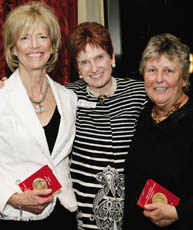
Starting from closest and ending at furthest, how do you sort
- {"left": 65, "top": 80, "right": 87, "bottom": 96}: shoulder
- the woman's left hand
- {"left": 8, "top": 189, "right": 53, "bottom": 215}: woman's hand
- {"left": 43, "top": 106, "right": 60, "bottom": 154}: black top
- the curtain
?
the woman's left hand < {"left": 8, "top": 189, "right": 53, "bottom": 215}: woman's hand < {"left": 43, "top": 106, "right": 60, "bottom": 154}: black top < {"left": 65, "top": 80, "right": 87, "bottom": 96}: shoulder < the curtain

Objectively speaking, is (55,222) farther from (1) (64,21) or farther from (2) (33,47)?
(1) (64,21)

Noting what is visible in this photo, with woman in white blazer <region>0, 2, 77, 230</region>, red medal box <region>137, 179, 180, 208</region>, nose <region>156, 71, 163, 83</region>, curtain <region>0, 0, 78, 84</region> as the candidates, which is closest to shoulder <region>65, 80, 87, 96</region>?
woman in white blazer <region>0, 2, 77, 230</region>

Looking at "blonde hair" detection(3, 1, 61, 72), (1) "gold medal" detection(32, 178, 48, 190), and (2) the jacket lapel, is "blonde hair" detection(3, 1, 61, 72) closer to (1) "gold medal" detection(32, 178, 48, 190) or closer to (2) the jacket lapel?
(2) the jacket lapel

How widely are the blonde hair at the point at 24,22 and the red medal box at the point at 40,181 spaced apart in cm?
82

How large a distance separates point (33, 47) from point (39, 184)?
2.81 ft

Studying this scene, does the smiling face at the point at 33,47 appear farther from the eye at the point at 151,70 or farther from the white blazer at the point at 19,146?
the eye at the point at 151,70

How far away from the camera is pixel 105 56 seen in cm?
227

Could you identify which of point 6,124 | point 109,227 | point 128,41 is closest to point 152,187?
point 109,227

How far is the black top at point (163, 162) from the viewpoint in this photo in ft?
5.73

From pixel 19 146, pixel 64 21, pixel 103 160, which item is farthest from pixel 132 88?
pixel 64 21

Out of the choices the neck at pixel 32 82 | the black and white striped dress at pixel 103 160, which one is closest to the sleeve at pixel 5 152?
the neck at pixel 32 82

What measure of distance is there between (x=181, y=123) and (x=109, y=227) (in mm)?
862

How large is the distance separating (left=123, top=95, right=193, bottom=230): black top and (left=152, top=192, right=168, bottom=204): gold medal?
8cm

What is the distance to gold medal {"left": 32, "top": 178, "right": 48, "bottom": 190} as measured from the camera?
180 centimetres
